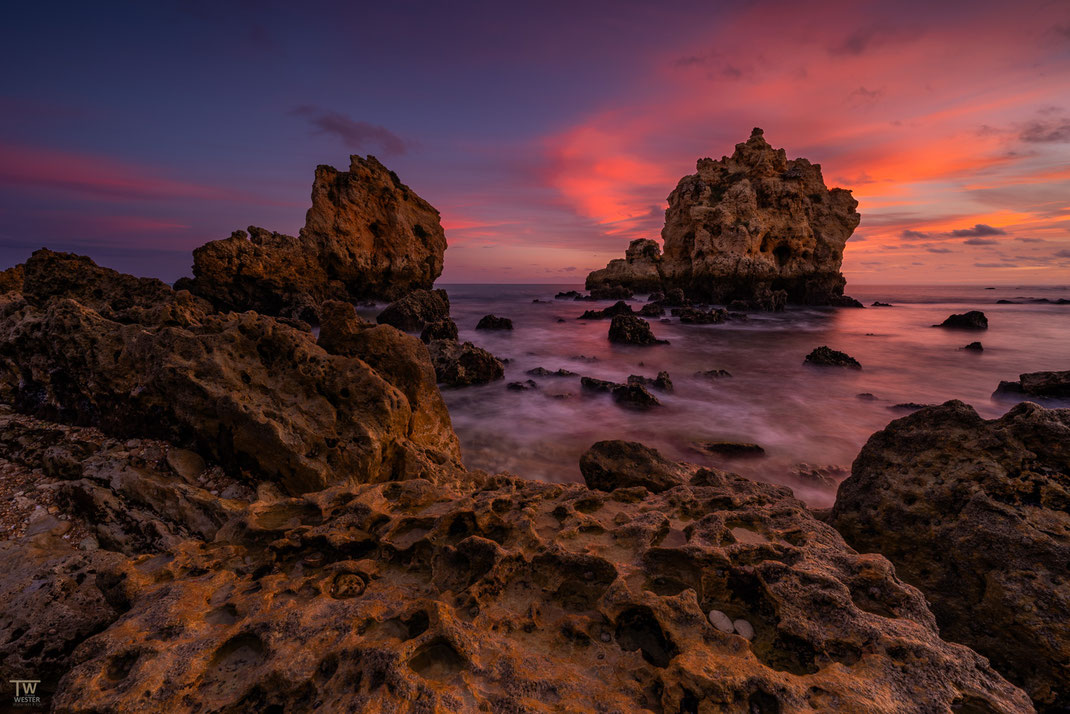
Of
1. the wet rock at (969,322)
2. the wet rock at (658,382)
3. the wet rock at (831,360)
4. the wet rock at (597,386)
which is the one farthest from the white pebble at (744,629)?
the wet rock at (969,322)

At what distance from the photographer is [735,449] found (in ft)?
23.6

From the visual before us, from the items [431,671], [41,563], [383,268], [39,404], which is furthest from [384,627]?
[383,268]

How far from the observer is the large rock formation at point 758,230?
3488cm

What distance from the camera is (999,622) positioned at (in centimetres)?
228

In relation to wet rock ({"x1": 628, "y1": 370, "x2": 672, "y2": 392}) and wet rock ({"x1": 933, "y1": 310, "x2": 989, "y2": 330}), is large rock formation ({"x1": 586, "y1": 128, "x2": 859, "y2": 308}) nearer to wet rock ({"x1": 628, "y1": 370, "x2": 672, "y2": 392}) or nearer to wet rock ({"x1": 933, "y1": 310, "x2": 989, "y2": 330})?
wet rock ({"x1": 933, "y1": 310, "x2": 989, "y2": 330})

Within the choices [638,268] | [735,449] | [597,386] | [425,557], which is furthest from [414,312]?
[638,268]

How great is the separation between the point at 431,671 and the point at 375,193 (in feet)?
108

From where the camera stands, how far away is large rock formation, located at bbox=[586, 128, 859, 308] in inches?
1373

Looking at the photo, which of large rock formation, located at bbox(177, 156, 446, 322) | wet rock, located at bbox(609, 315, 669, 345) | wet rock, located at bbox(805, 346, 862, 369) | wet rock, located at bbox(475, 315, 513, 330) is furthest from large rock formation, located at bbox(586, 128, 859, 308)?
large rock formation, located at bbox(177, 156, 446, 322)

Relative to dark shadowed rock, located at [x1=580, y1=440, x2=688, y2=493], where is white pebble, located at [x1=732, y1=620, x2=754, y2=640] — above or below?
above

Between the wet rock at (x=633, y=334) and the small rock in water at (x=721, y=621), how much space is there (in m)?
16.6

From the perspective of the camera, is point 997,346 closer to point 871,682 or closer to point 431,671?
point 871,682

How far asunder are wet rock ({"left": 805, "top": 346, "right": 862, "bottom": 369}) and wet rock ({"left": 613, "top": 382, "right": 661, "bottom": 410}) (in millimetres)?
8633

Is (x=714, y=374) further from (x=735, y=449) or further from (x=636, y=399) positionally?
(x=735, y=449)
